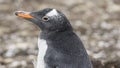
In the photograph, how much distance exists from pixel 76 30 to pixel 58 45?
3719 millimetres

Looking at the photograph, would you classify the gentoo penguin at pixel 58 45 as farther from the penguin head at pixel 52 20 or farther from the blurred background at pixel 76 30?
the blurred background at pixel 76 30

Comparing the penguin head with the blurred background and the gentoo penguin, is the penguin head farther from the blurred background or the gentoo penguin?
the blurred background

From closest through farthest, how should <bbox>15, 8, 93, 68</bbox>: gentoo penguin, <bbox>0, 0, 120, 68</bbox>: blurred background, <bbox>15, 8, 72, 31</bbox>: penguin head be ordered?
<bbox>15, 8, 93, 68</bbox>: gentoo penguin < <bbox>15, 8, 72, 31</bbox>: penguin head < <bbox>0, 0, 120, 68</bbox>: blurred background

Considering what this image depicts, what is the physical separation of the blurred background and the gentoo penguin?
1257 mm

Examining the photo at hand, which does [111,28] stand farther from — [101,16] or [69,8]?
[69,8]

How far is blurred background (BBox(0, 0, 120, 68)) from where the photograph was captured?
26.2ft

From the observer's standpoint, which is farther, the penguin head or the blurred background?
the blurred background

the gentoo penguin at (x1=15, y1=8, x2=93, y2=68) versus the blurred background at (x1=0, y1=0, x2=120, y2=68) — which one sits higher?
the blurred background at (x1=0, y1=0, x2=120, y2=68)

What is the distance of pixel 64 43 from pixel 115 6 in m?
4.81

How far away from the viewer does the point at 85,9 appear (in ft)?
33.7

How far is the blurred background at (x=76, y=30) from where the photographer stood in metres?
8.00

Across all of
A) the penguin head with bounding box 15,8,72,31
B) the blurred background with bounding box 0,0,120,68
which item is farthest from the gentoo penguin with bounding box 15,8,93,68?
the blurred background with bounding box 0,0,120,68

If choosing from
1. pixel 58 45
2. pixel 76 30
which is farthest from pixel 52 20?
pixel 76 30

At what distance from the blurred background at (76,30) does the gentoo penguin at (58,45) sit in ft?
4.12
